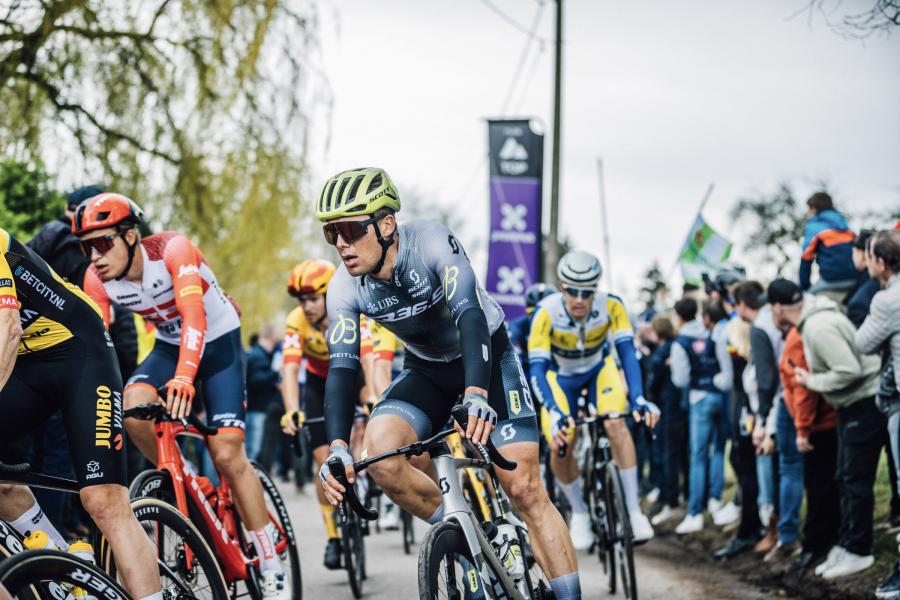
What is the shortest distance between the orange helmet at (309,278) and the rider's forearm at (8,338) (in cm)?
414

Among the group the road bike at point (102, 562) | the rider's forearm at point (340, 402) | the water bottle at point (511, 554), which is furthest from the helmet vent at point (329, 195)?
the water bottle at point (511, 554)

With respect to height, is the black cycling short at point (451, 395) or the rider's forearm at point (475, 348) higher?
the rider's forearm at point (475, 348)

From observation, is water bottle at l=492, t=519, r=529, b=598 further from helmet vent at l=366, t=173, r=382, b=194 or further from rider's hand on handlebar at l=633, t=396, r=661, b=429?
rider's hand on handlebar at l=633, t=396, r=661, b=429

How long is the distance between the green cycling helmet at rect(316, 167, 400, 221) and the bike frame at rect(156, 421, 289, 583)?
66.1 inches

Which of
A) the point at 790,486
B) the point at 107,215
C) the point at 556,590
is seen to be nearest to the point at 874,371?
the point at 790,486

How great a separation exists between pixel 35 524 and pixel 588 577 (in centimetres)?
507

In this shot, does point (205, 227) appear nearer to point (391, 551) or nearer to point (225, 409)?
point (391, 551)

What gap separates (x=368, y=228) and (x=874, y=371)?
4.42 metres

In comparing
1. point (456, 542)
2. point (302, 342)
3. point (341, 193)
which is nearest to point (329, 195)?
point (341, 193)

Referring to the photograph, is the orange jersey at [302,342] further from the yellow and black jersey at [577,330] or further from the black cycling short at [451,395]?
the black cycling short at [451,395]

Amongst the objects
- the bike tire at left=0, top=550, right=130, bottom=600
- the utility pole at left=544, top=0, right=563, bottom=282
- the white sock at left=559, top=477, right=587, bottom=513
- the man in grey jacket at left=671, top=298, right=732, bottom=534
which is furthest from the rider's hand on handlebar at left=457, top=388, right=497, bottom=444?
the utility pole at left=544, top=0, right=563, bottom=282

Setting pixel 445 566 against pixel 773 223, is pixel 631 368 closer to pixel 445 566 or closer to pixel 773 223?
pixel 445 566

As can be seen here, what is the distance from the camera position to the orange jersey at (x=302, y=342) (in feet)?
28.0

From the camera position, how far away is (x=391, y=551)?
407 inches
